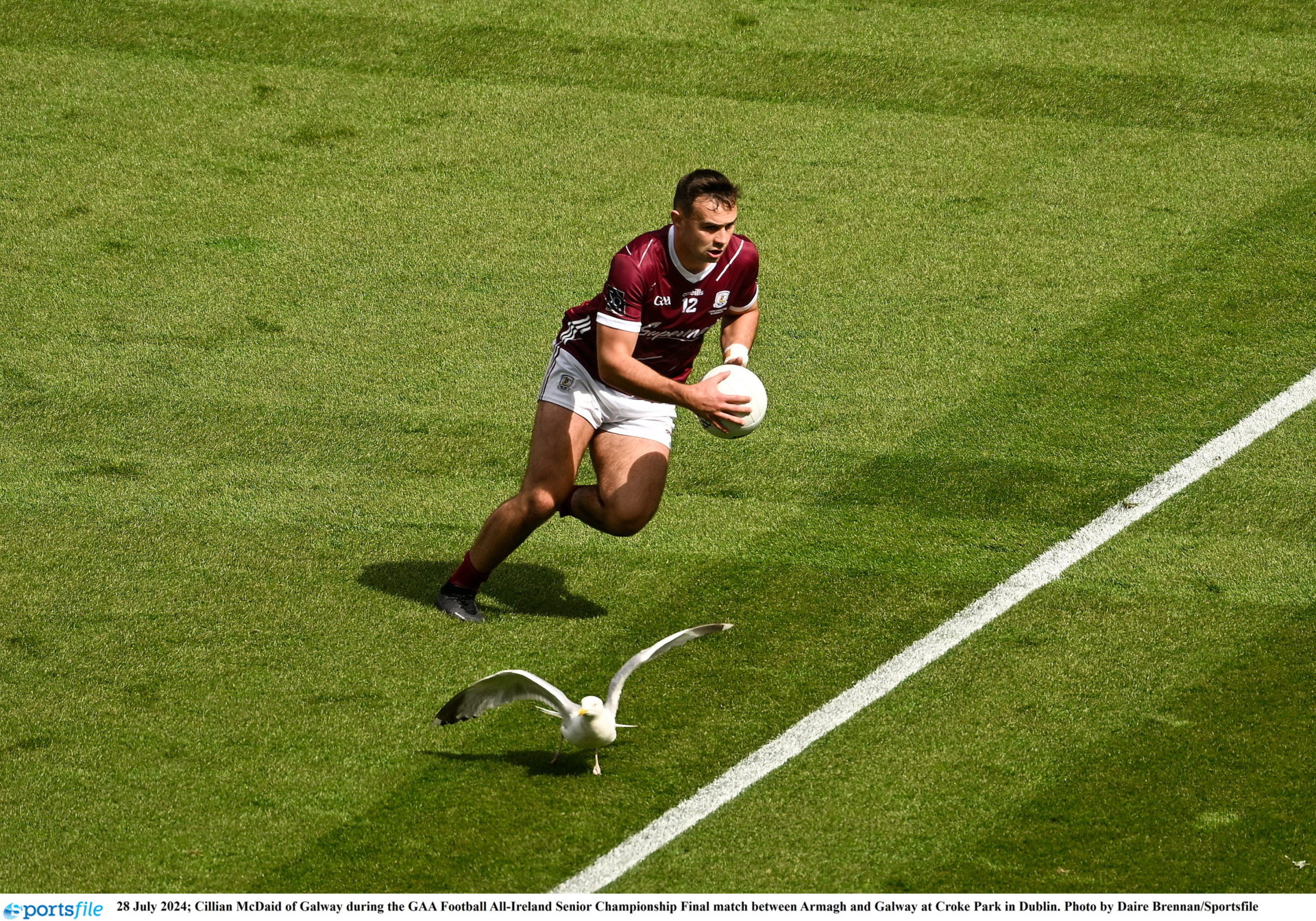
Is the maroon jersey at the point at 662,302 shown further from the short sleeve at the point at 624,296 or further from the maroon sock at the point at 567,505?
the maroon sock at the point at 567,505

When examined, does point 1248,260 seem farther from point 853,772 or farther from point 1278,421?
point 853,772

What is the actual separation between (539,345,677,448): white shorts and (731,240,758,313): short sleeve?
0.53 metres

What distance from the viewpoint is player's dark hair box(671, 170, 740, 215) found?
626 centimetres

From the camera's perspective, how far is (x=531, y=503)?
259 inches

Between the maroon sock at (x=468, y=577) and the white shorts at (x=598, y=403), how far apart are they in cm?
76

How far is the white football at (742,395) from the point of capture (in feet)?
20.9

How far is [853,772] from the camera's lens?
5.56m

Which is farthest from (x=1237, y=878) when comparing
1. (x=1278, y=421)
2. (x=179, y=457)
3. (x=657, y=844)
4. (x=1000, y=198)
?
(x=1000, y=198)

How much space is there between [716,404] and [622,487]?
1.97ft

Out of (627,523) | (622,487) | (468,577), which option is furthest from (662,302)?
(468,577)

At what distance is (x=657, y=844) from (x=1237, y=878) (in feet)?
5.85
